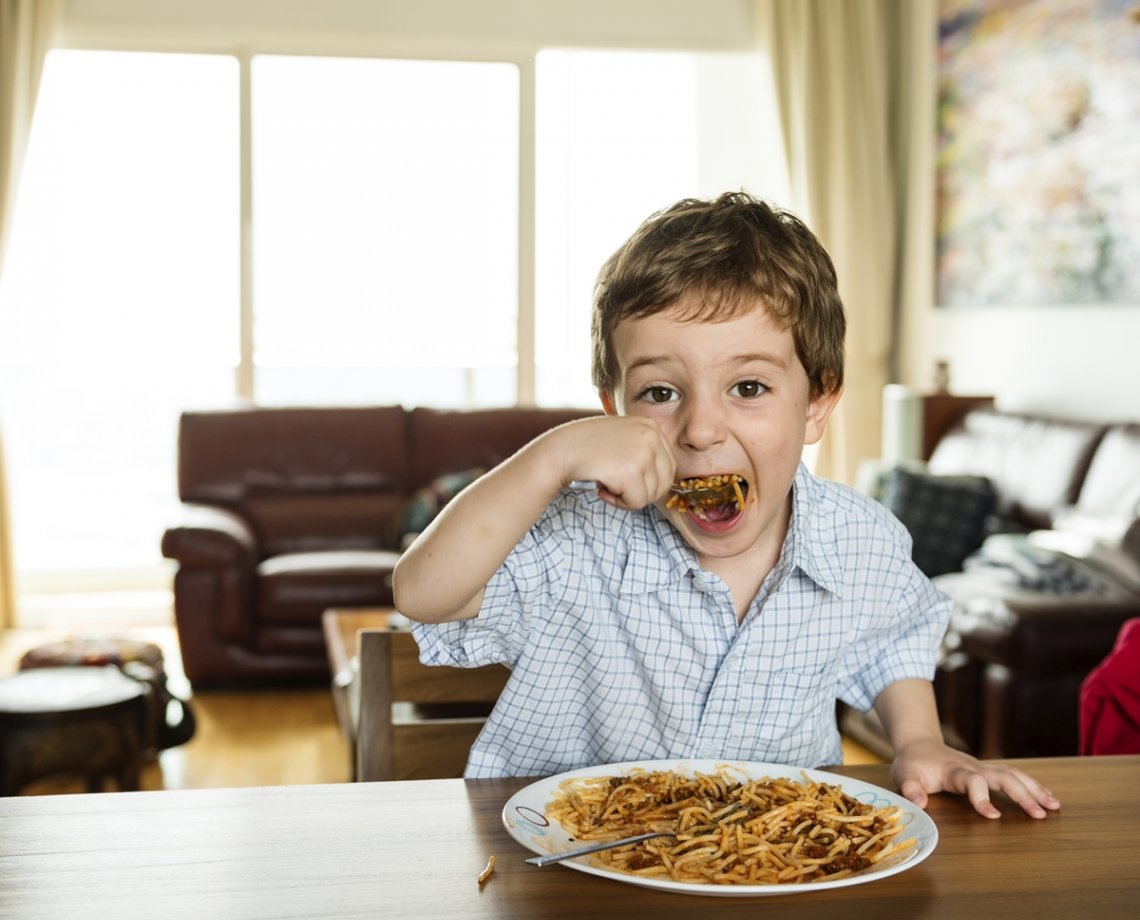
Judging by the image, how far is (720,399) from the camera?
1.13 metres

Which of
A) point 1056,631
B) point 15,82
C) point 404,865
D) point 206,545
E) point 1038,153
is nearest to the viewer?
point 404,865

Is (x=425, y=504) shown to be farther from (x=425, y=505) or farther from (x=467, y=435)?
(x=467, y=435)

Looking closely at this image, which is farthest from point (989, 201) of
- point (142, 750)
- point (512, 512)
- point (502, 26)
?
point (512, 512)

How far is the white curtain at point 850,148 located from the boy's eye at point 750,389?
5.16 metres

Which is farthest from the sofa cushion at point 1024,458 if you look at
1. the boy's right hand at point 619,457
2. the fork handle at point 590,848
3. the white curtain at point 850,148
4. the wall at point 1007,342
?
the fork handle at point 590,848

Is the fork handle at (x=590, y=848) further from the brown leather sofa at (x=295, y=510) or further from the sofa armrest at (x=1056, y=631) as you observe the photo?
the brown leather sofa at (x=295, y=510)

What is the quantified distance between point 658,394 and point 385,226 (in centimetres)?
622

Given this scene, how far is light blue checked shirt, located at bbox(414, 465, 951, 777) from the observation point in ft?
3.99

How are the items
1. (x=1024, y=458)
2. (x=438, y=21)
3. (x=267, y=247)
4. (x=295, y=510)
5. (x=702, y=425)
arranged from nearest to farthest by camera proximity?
(x=702, y=425) → (x=1024, y=458) → (x=295, y=510) → (x=438, y=21) → (x=267, y=247)

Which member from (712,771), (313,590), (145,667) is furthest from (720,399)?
(313,590)

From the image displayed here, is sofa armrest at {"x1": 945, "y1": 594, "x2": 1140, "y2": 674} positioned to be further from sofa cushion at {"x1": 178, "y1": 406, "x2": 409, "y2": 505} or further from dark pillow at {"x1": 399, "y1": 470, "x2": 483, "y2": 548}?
sofa cushion at {"x1": 178, "y1": 406, "x2": 409, "y2": 505}

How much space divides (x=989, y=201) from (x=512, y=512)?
477cm

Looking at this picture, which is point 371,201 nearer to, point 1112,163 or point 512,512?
A: point 1112,163

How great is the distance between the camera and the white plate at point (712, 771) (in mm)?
781
